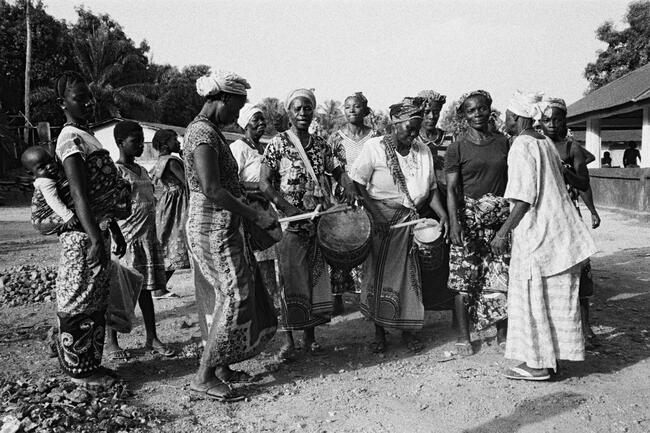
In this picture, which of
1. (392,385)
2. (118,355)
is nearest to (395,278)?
(392,385)

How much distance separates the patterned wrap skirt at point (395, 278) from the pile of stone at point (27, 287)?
13.4 ft

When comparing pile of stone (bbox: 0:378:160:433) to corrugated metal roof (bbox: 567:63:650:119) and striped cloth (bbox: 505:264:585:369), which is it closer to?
striped cloth (bbox: 505:264:585:369)

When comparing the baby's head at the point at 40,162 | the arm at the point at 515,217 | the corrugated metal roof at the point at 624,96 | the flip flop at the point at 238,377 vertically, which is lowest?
the flip flop at the point at 238,377

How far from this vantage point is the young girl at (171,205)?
642 centimetres

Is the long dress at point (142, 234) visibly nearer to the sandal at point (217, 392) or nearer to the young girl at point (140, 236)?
the young girl at point (140, 236)

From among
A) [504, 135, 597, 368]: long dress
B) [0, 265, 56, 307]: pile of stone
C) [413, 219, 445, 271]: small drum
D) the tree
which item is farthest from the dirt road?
the tree

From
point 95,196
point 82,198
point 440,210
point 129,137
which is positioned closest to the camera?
point 82,198

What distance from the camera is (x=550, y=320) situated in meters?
3.93

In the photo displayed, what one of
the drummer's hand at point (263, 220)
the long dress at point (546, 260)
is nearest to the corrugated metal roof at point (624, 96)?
the long dress at point (546, 260)

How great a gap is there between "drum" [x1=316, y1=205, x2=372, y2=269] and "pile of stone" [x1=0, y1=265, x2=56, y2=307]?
3.87 metres

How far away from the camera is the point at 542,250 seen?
3.89 metres

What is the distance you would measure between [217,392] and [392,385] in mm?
1227

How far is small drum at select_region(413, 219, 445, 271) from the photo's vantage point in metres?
4.71

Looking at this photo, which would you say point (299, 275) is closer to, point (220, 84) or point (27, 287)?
point (220, 84)
